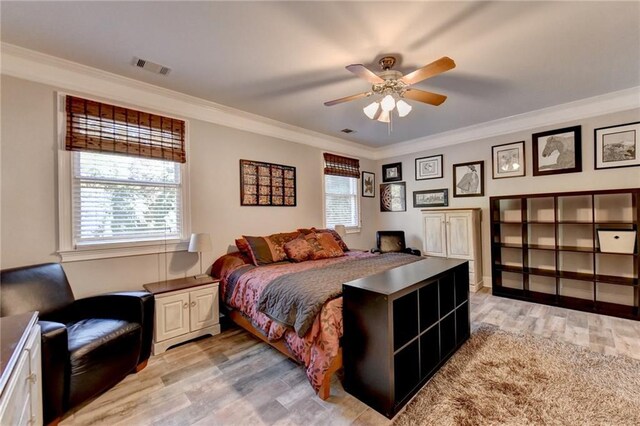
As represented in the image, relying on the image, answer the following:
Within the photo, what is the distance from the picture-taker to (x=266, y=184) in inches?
156

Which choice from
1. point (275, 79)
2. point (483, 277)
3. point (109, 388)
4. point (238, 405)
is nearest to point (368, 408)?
point (238, 405)

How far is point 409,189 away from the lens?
5289mm

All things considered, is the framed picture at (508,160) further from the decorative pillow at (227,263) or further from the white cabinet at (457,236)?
the decorative pillow at (227,263)

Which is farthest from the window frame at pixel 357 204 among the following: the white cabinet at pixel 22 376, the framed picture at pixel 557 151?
the white cabinet at pixel 22 376

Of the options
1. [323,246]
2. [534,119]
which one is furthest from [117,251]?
[534,119]

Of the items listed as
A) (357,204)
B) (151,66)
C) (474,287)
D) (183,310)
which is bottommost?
(474,287)

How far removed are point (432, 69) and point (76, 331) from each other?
10.7 ft

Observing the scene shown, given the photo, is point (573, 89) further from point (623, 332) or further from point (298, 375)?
point (298, 375)

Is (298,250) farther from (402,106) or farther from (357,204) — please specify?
(357,204)

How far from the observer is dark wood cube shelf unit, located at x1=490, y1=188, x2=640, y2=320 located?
331cm

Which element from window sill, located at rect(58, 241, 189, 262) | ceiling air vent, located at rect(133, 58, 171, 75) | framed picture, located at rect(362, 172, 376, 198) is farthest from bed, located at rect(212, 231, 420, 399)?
framed picture, located at rect(362, 172, 376, 198)

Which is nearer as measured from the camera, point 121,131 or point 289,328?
point 289,328

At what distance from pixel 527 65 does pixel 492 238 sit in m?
2.49

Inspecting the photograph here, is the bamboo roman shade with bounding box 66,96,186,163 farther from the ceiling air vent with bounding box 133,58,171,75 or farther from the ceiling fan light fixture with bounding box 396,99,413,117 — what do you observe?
the ceiling fan light fixture with bounding box 396,99,413,117
